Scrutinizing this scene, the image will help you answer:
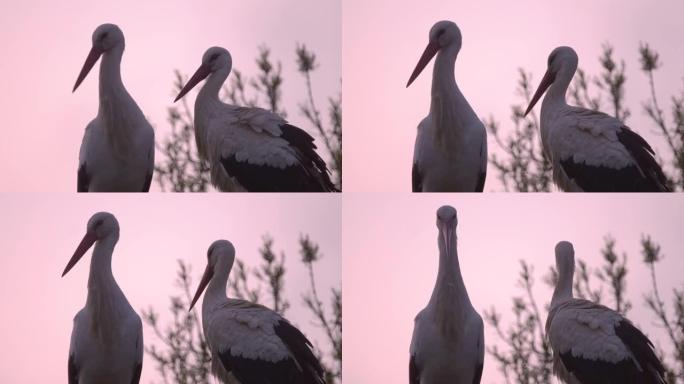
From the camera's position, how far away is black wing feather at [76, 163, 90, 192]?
3.13 metres

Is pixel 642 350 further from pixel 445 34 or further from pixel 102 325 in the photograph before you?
pixel 102 325

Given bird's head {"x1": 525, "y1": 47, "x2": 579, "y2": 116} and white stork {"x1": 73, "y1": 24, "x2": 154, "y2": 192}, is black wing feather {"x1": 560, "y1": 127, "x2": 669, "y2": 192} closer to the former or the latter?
bird's head {"x1": 525, "y1": 47, "x2": 579, "y2": 116}

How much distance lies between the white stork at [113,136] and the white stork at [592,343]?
1.12 metres

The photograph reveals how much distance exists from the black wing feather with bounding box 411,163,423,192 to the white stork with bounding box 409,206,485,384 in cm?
9

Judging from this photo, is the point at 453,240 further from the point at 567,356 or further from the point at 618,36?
the point at 618,36

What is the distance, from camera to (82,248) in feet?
10.3

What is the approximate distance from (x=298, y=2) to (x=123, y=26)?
47cm

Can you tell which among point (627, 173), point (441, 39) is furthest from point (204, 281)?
point (627, 173)

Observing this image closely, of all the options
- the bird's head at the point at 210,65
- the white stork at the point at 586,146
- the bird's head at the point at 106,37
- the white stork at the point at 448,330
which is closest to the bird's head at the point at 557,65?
the white stork at the point at 586,146

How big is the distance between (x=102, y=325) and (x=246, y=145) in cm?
60

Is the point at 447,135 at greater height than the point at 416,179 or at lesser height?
greater

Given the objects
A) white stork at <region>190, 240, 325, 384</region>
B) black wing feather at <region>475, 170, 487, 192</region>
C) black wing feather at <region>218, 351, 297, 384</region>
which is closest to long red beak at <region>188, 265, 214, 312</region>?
white stork at <region>190, 240, 325, 384</region>

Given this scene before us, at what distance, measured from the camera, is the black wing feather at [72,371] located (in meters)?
3.13

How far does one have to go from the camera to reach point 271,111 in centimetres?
319
